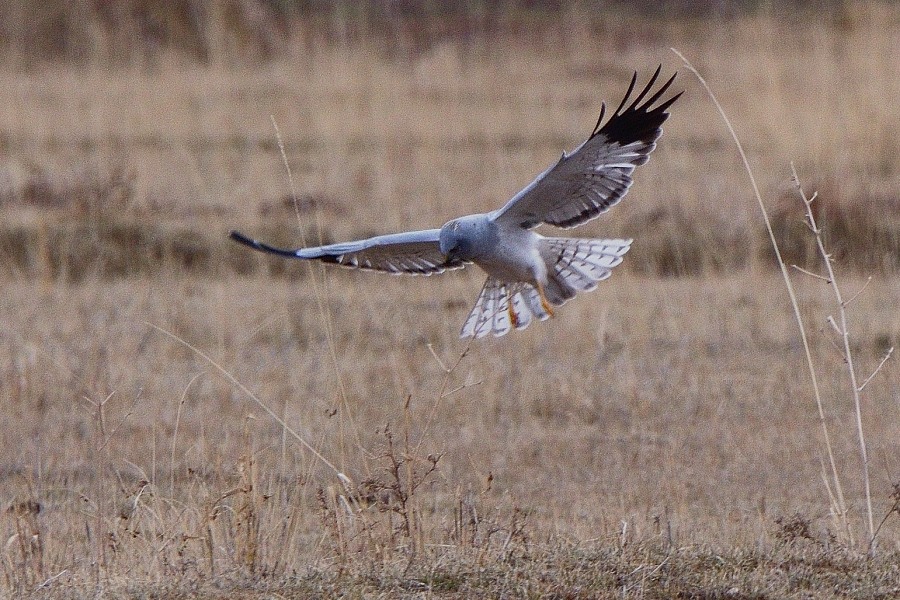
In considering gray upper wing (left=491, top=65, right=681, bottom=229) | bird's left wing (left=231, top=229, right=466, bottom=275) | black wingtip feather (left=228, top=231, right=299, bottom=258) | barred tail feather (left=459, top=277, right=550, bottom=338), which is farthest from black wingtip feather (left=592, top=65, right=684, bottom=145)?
black wingtip feather (left=228, top=231, right=299, bottom=258)

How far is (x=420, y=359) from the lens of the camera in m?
7.47

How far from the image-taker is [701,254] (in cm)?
915

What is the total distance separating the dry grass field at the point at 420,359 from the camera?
173 inches

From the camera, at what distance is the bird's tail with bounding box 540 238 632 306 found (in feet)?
17.6

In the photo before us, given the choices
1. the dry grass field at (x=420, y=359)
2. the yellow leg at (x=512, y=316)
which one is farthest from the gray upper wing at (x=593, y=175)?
the dry grass field at (x=420, y=359)

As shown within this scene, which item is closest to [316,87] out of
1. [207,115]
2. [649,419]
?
[207,115]

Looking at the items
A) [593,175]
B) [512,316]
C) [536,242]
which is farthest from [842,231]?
[593,175]

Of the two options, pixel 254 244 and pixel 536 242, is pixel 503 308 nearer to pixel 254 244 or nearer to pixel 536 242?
pixel 536 242

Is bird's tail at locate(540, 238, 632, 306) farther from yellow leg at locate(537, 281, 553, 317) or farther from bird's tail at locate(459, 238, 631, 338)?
yellow leg at locate(537, 281, 553, 317)

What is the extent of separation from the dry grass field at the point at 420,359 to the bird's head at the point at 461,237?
488 mm

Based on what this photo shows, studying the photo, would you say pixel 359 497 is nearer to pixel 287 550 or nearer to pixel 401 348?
pixel 287 550

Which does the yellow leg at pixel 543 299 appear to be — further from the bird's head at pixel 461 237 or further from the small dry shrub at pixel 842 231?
the small dry shrub at pixel 842 231

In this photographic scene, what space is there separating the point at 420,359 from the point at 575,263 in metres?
2.18

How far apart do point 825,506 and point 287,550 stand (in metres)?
2.19
